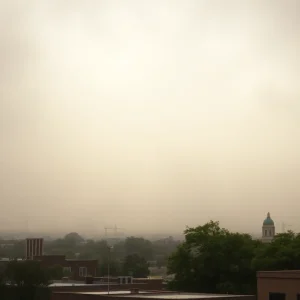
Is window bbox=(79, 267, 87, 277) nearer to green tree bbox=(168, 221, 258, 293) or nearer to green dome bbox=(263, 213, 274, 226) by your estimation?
green tree bbox=(168, 221, 258, 293)

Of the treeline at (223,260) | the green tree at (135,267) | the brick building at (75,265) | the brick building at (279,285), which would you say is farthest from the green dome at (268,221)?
the brick building at (279,285)

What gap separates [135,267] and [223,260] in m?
65.5

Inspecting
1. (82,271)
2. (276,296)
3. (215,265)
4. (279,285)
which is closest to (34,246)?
(82,271)

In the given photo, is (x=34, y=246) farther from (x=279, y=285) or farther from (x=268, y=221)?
(x=279, y=285)

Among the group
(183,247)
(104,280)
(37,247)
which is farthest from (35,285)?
(37,247)

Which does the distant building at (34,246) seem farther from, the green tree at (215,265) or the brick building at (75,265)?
the green tree at (215,265)

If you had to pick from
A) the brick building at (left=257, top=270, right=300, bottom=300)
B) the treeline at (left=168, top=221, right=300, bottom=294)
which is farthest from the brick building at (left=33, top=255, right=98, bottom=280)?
the brick building at (left=257, top=270, right=300, bottom=300)

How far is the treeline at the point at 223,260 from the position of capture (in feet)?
236

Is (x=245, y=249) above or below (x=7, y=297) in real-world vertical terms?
above

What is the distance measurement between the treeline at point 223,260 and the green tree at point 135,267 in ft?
175

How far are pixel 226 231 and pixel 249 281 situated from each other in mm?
8311

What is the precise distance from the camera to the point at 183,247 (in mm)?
77688

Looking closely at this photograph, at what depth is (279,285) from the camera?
4769 centimetres

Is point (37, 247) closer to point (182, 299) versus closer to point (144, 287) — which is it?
point (144, 287)
